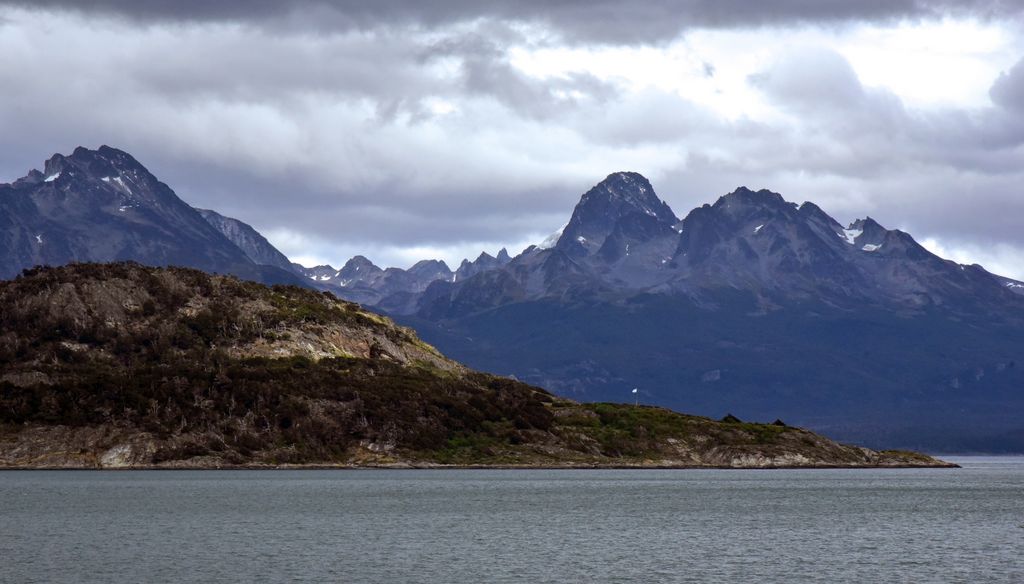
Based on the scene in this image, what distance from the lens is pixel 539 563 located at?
121500 mm

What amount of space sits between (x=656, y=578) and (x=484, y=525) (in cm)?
5423

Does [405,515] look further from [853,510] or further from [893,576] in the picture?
[893,576]

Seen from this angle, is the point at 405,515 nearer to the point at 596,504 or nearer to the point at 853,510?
the point at 596,504

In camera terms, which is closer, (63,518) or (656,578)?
(656,578)

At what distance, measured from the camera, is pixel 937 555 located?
126375mm

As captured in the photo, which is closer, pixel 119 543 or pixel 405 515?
pixel 119 543

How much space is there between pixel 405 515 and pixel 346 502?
25.9 m

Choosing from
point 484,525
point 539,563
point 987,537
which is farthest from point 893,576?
point 484,525

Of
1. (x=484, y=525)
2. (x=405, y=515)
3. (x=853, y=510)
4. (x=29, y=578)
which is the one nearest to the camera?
(x=29, y=578)

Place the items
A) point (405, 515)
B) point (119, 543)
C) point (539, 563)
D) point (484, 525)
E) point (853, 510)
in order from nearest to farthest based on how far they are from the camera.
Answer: point (539, 563) → point (119, 543) → point (484, 525) → point (405, 515) → point (853, 510)

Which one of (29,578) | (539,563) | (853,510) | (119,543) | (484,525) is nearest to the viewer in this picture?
(29,578)

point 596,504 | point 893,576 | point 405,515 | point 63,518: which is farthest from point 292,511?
point 893,576

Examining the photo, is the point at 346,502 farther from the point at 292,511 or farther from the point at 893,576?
the point at 893,576

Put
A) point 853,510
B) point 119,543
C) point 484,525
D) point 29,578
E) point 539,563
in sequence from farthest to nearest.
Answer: point 853,510 → point 484,525 → point 119,543 → point 539,563 → point 29,578
